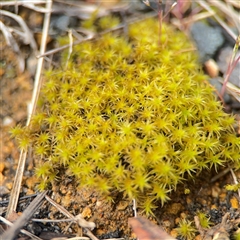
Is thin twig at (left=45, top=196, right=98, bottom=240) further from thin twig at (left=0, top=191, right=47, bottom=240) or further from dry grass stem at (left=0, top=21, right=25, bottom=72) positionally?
dry grass stem at (left=0, top=21, right=25, bottom=72)

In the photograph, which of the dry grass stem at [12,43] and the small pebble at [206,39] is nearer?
the dry grass stem at [12,43]

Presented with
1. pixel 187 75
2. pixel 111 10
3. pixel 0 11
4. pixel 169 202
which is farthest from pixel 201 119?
pixel 0 11

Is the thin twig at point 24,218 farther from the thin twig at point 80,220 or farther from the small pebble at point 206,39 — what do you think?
the small pebble at point 206,39

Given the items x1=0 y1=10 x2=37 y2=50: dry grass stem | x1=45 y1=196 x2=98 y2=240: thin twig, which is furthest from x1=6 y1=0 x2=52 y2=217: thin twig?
x1=45 y1=196 x2=98 y2=240: thin twig

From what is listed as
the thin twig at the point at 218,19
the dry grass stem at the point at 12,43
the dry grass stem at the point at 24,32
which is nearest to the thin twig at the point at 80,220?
the dry grass stem at the point at 12,43

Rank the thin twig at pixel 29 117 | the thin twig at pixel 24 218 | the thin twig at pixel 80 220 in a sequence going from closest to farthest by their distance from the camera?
the thin twig at pixel 24 218
the thin twig at pixel 80 220
the thin twig at pixel 29 117

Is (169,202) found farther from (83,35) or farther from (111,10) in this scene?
(111,10)

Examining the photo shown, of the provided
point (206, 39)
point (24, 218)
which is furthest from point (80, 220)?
point (206, 39)
